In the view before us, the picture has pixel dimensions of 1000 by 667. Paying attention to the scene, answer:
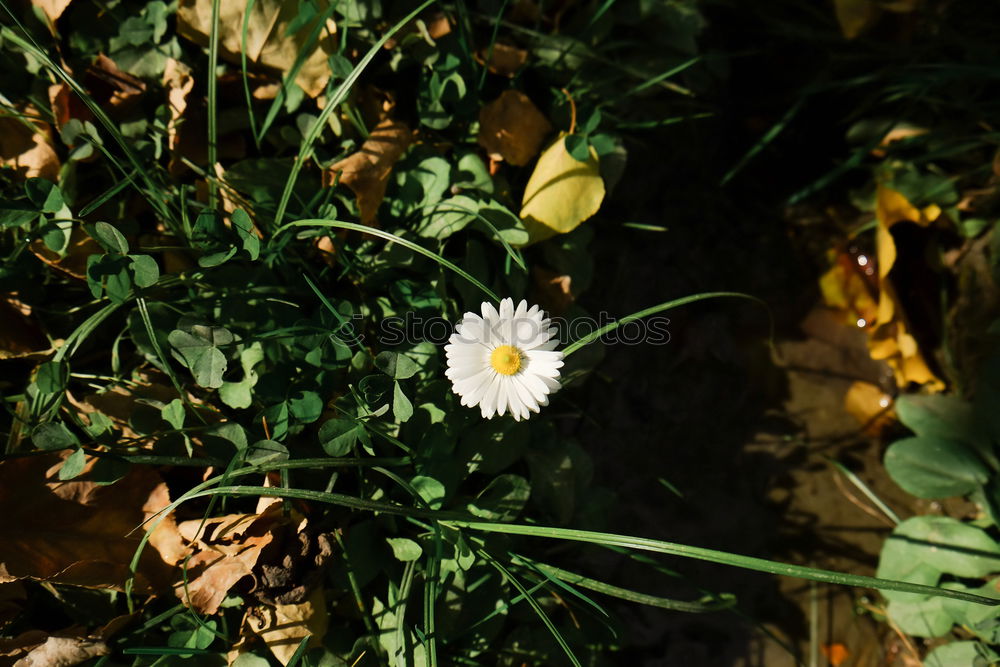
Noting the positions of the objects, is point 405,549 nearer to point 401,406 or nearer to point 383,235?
point 401,406

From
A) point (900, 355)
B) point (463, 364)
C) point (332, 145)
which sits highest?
point (332, 145)

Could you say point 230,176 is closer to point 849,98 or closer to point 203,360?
point 203,360

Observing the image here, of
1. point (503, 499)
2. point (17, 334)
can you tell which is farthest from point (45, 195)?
point (503, 499)

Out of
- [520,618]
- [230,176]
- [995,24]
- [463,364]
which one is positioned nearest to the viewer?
[463,364]

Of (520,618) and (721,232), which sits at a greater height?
(721,232)

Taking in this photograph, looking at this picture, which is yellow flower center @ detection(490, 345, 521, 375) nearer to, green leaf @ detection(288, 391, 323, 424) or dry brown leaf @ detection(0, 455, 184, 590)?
green leaf @ detection(288, 391, 323, 424)

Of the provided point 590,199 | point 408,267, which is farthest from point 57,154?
point 590,199

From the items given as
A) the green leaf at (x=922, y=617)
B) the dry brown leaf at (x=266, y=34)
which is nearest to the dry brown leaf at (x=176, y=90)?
the dry brown leaf at (x=266, y=34)

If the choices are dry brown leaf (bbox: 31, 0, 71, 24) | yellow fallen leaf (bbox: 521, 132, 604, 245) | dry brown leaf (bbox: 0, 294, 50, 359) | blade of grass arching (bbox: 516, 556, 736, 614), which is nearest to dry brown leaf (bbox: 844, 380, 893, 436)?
blade of grass arching (bbox: 516, 556, 736, 614)
